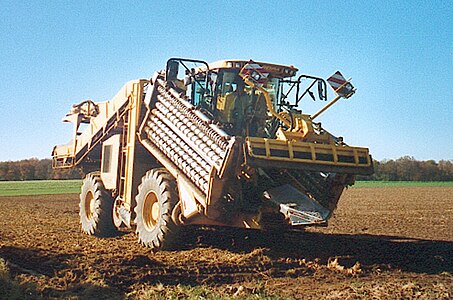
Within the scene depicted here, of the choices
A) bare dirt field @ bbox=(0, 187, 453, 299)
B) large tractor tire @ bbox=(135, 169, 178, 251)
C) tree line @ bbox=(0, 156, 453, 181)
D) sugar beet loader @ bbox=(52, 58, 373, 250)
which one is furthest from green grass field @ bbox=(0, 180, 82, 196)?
large tractor tire @ bbox=(135, 169, 178, 251)

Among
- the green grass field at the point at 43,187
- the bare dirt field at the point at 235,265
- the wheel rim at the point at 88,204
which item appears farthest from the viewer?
the green grass field at the point at 43,187

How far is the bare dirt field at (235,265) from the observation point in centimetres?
658

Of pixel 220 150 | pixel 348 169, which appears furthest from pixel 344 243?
pixel 220 150

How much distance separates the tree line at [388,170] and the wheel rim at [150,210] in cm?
6178

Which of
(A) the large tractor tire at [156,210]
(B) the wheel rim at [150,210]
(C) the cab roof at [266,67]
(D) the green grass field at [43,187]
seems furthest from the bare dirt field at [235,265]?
(D) the green grass field at [43,187]

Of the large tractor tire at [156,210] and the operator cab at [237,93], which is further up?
the operator cab at [237,93]

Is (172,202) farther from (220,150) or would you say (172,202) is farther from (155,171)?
(220,150)

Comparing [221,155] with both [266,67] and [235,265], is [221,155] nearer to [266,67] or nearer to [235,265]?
[235,265]

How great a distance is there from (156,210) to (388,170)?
68722 mm

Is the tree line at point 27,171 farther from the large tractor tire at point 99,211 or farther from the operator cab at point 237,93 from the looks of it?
the operator cab at point 237,93

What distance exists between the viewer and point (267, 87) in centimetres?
1038

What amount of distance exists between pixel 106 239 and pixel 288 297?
6.77 meters

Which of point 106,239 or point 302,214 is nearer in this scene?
point 302,214

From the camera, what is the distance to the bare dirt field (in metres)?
6.58
